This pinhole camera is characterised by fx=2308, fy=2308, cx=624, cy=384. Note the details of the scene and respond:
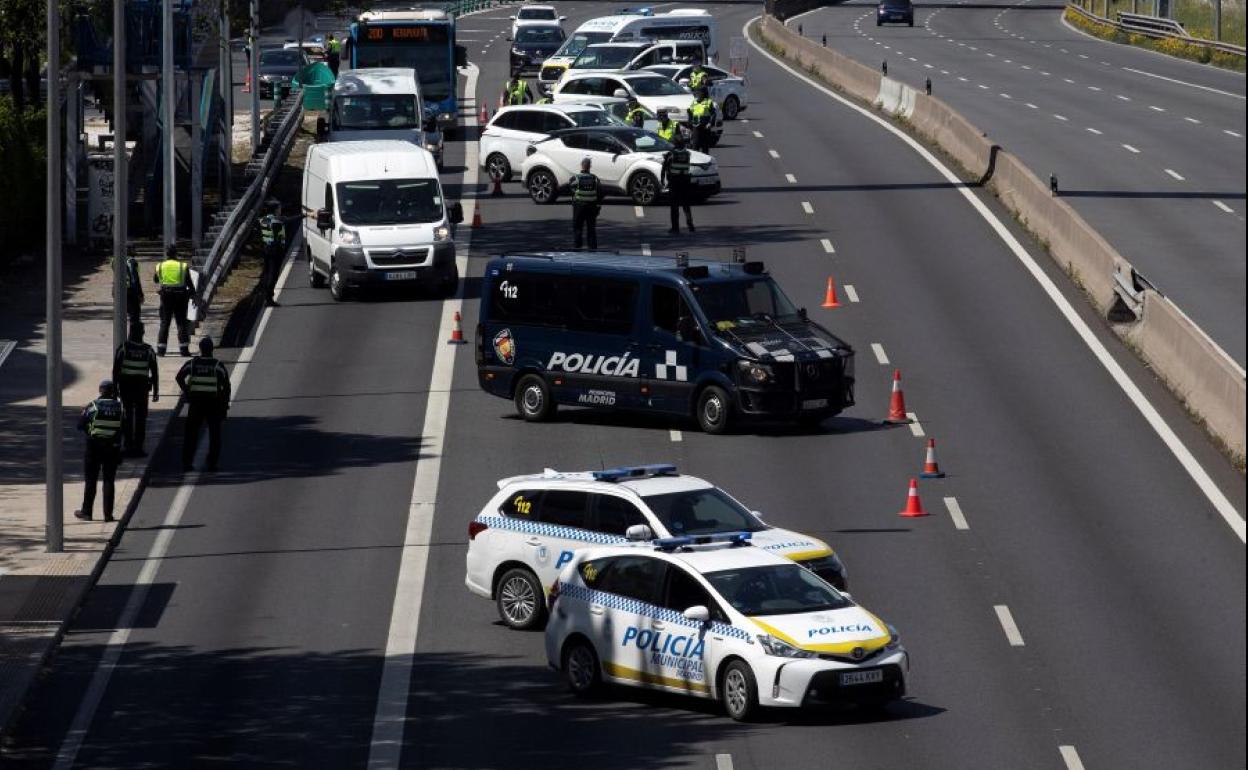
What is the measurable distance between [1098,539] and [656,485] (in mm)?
5670

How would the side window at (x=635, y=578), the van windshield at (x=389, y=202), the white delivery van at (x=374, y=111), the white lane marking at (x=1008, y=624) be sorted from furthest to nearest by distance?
the white delivery van at (x=374, y=111) < the van windshield at (x=389, y=202) < the white lane marking at (x=1008, y=624) < the side window at (x=635, y=578)

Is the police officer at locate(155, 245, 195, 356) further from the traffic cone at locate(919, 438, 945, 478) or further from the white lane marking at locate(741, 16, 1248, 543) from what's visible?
the white lane marking at locate(741, 16, 1248, 543)

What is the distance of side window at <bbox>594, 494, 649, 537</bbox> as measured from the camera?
21516 mm

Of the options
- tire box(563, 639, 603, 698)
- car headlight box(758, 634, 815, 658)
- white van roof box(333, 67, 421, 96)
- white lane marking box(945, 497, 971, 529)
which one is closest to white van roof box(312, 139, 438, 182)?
white van roof box(333, 67, 421, 96)

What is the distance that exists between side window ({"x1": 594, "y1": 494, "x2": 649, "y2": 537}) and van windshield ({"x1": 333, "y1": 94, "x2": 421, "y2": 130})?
31.2m

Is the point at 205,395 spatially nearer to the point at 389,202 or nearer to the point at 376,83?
the point at 389,202

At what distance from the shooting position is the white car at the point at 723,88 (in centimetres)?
6266

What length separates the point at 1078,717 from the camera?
18.8m

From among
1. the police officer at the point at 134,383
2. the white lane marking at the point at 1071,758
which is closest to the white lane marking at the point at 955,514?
the white lane marking at the point at 1071,758

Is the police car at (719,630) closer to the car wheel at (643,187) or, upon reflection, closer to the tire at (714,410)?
the tire at (714,410)

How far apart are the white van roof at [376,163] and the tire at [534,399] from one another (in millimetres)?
10247

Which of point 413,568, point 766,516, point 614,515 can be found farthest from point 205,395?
point 614,515

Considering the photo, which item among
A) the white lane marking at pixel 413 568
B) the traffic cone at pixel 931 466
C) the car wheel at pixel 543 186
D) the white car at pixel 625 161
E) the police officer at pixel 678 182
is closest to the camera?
the white lane marking at pixel 413 568

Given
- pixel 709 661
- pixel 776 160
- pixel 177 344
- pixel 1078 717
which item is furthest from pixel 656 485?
pixel 776 160
